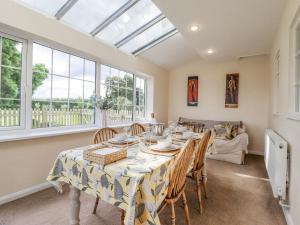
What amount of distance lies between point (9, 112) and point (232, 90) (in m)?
4.62

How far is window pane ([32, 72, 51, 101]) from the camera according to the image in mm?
2326

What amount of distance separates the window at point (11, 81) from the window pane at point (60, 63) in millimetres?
432

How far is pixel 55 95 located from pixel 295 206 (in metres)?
2.99

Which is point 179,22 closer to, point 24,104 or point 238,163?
point 24,104

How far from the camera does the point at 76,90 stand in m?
2.89

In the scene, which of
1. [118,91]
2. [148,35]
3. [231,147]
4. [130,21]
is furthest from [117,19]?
[231,147]

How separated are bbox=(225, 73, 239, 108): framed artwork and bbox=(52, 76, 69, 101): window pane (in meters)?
3.87

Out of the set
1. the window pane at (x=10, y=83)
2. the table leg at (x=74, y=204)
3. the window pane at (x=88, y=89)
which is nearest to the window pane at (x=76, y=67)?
the window pane at (x=88, y=89)

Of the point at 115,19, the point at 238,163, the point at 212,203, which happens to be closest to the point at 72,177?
the point at 212,203

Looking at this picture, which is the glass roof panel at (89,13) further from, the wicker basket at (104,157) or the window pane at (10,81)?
the wicker basket at (104,157)

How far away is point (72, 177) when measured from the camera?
131 centimetres

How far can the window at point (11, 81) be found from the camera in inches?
80.0

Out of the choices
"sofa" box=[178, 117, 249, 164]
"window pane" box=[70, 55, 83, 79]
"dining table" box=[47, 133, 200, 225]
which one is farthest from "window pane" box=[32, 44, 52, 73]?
"sofa" box=[178, 117, 249, 164]

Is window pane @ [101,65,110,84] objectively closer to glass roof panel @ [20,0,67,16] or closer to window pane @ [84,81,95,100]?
window pane @ [84,81,95,100]
